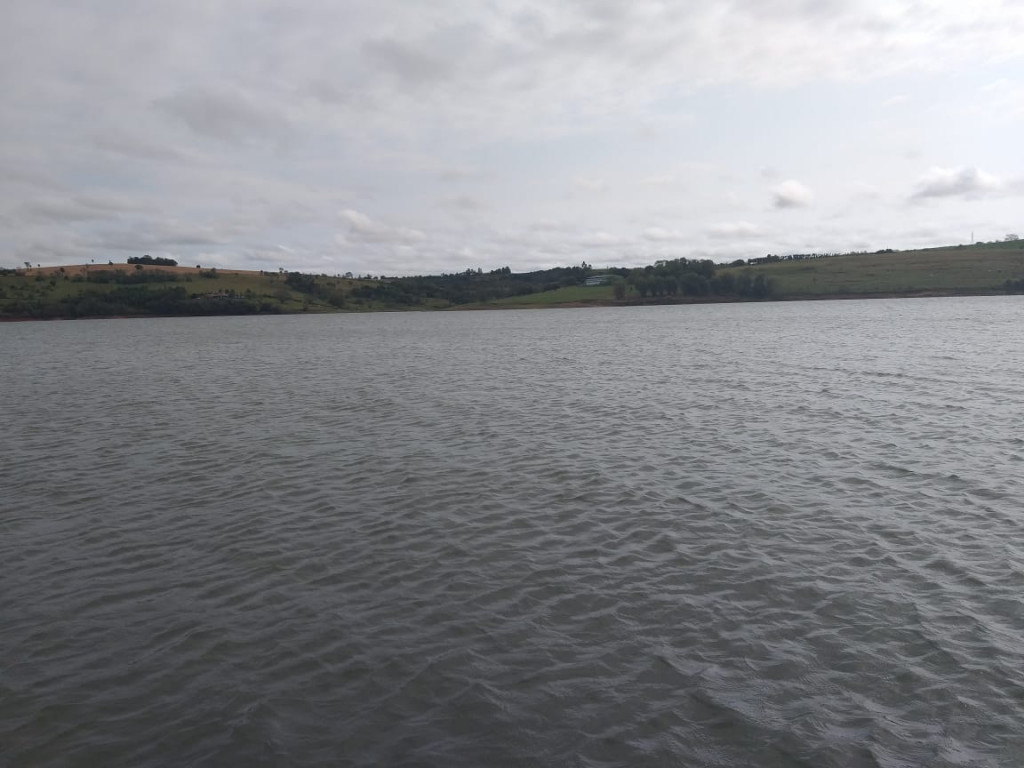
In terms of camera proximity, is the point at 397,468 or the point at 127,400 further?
the point at 127,400

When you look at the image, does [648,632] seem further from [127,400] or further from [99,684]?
[127,400]

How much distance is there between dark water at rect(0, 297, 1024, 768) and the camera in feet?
31.8

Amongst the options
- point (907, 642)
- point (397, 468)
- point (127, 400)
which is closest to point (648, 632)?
point (907, 642)

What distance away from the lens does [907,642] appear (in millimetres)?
11688

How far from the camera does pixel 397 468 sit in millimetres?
24109

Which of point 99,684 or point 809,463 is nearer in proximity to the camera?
point 99,684

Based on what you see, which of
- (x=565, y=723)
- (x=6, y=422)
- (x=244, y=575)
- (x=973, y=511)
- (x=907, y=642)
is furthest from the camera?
(x=6, y=422)

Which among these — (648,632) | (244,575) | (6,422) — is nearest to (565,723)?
(648,632)

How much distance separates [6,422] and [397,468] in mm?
24525

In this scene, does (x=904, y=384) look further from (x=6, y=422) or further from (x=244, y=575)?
(x=6, y=422)

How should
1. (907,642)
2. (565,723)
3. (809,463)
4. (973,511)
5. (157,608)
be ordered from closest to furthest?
(565,723), (907,642), (157,608), (973,511), (809,463)

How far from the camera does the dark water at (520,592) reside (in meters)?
9.69

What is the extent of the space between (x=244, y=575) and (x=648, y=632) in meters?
8.62

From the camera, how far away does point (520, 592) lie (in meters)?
13.9
